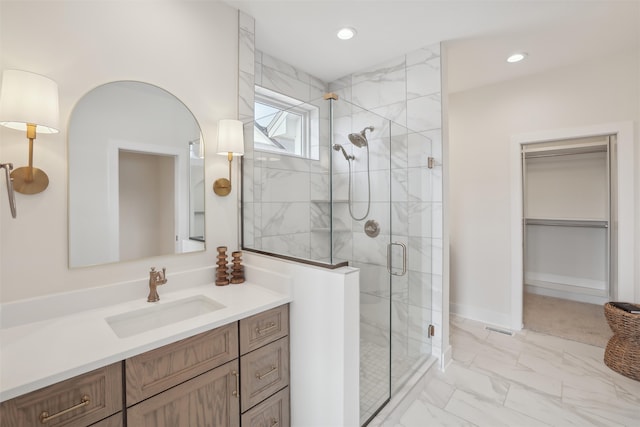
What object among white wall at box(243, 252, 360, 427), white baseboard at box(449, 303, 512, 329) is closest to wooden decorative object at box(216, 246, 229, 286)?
white wall at box(243, 252, 360, 427)

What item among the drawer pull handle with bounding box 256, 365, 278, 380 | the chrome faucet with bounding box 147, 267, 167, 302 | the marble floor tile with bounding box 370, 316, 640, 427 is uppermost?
the chrome faucet with bounding box 147, 267, 167, 302

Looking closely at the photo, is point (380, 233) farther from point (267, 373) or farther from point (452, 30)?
point (452, 30)

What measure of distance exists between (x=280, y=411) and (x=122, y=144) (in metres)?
1.63

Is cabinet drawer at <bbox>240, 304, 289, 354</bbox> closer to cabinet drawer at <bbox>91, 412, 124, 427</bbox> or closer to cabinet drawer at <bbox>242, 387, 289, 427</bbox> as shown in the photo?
cabinet drawer at <bbox>242, 387, 289, 427</bbox>

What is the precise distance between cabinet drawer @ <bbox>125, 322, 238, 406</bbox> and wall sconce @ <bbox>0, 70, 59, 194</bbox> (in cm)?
89

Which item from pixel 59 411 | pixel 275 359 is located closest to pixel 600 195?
pixel 275 359

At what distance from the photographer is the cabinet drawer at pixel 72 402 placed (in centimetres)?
85

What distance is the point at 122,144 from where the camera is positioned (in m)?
1.51

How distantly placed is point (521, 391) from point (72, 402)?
2596 millimetres

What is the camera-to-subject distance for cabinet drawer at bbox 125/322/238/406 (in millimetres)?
1061

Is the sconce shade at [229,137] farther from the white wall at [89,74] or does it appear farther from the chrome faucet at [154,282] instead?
the chrome faucet at [154,282]

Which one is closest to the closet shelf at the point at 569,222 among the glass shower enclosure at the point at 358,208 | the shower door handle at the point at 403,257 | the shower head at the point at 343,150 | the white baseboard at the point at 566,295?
the white baseboard at the point at 566,295

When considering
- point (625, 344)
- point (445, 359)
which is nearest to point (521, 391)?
point (445, 359)

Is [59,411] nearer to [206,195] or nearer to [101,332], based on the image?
[101,332]
